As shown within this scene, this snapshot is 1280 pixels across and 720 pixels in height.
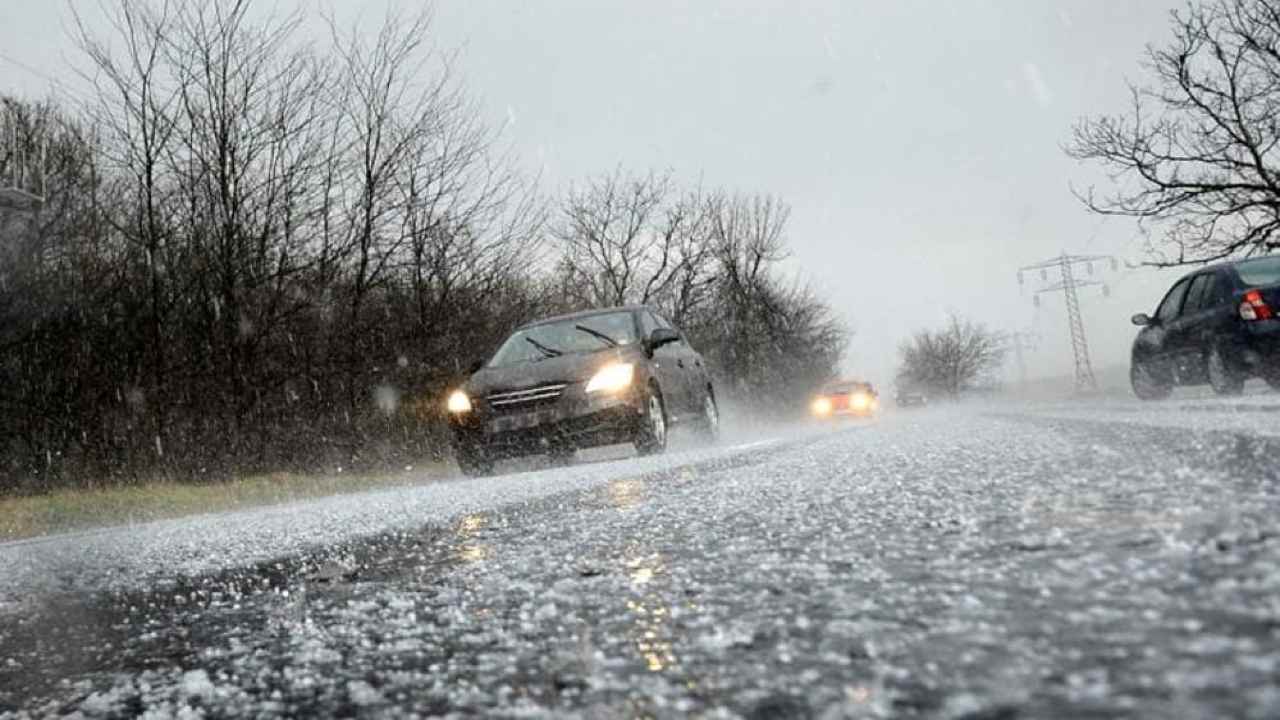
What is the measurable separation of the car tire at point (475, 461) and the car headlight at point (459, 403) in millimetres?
345

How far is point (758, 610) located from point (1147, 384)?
12186mm

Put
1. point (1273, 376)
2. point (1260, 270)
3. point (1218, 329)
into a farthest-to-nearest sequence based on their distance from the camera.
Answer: point (1218, 329) < point (1260, 270) < point (1273, 376)

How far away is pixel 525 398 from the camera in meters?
8.77

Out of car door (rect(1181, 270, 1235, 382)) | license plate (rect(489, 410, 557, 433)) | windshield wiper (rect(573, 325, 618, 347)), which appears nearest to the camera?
license plate (rect(489, 410, 557, 433))

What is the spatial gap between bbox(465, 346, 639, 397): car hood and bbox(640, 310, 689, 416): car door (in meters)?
0.60

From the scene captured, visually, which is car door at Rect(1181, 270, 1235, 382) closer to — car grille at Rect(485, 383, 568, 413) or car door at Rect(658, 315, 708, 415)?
car door at Rect(658, 315, 708, 415)

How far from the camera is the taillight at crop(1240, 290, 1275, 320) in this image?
9320mm

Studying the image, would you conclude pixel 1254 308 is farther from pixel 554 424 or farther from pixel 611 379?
pixel 554 424

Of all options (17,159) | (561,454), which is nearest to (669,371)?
(561,454)

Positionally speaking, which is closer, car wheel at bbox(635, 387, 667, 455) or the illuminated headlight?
car wheel at bbox(635, 387, 667, 455)

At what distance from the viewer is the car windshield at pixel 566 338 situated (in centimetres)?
948

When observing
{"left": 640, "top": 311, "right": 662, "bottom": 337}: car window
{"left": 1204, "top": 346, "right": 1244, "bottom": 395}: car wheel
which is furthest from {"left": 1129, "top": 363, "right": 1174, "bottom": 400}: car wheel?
{"left": 640, "top": 311, "right": 662, "bottom": 337}: car window

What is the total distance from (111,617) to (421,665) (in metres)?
1.43

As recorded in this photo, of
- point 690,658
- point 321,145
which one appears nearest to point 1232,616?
point 690,658
